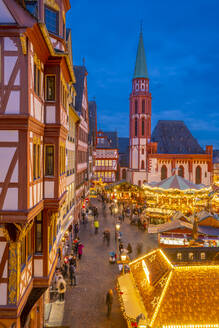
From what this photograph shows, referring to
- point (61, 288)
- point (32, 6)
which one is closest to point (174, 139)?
point (61, 288)

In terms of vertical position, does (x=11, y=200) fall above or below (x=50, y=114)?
Answer: below

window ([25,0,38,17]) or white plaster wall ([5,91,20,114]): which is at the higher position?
window ([25,0,38,17])

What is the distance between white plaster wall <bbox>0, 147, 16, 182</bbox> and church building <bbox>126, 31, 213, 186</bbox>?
1899 inches

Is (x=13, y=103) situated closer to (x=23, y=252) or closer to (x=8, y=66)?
(x=8, y=66)

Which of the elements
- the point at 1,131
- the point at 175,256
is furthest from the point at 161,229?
the point at 1,131

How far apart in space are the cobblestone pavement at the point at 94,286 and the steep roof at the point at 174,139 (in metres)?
32.9

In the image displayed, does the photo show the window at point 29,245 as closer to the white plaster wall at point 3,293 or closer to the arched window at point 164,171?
the white plaster wall at point 3,293

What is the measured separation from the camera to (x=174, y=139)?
58562 mm

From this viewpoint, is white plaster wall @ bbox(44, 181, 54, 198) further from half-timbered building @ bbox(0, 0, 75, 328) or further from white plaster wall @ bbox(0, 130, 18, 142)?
white plaster wall @ bbox(0, 130, 18, 142)

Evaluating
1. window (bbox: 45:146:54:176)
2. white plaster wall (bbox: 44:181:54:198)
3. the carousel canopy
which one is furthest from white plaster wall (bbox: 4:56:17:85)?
the carousel canopy

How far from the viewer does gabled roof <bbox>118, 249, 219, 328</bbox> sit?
9.10m

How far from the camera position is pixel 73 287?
16.0 m

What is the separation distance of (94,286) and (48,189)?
8826mm

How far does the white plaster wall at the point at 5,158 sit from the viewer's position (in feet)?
24.4
